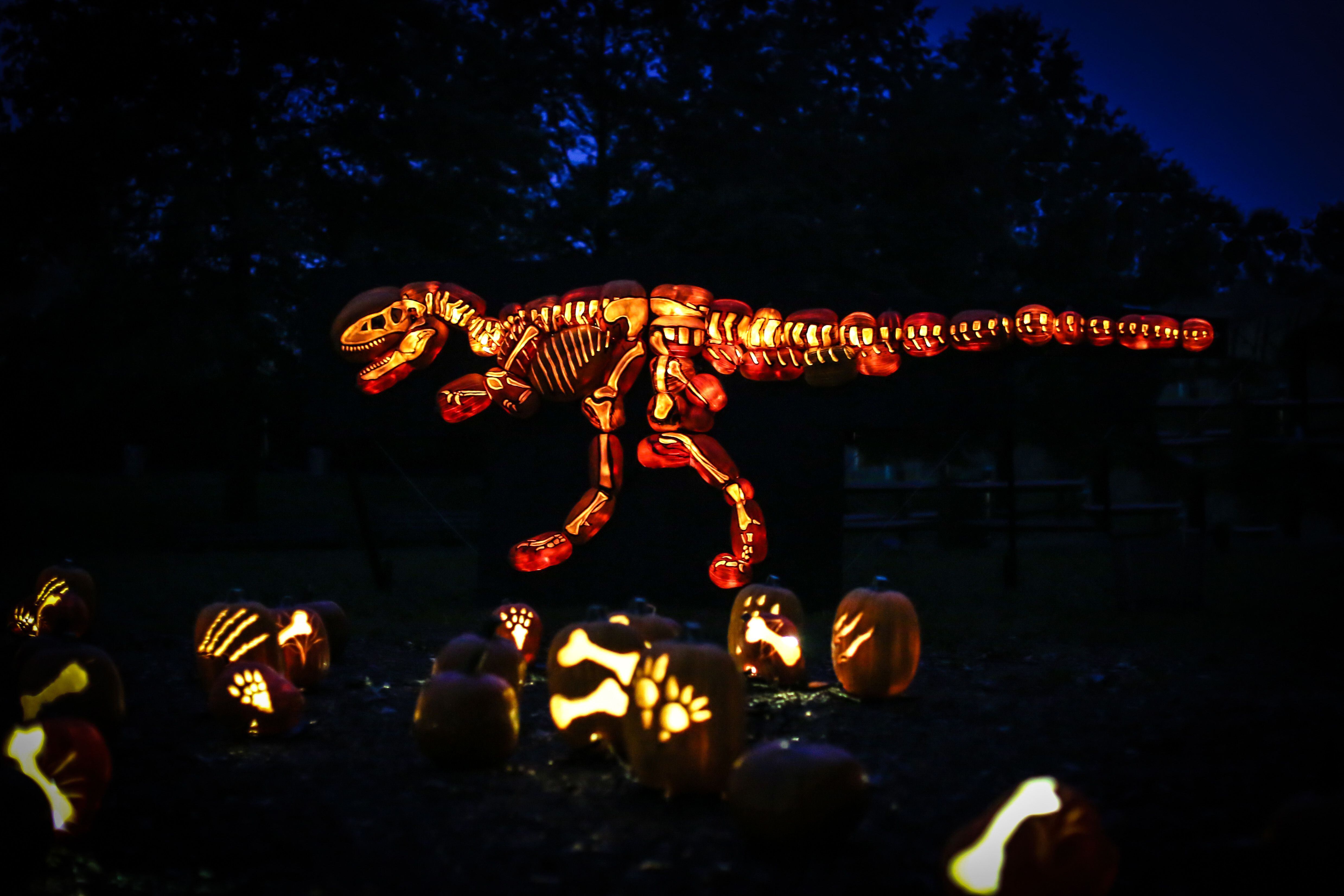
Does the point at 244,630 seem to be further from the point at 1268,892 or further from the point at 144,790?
the point at 1268,892

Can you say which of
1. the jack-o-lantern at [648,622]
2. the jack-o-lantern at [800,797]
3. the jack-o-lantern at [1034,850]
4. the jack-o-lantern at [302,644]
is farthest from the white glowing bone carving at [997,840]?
the jack-o-lantern at [302,644]

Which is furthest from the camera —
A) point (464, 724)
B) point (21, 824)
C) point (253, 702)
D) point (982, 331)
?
point (982, 331)

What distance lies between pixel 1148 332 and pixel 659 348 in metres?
4.26

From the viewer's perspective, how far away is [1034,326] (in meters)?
9.38

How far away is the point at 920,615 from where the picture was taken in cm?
1091

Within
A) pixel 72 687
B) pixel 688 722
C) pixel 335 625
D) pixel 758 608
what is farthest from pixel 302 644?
pixel 688 722

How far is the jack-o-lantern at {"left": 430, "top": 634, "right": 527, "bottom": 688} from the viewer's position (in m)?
5.79

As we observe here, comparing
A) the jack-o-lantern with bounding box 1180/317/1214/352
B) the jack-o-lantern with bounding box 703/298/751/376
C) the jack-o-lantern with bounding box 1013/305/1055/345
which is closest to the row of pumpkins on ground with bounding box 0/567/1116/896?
the jack-o-lantern with bounding box 703/298/751/376

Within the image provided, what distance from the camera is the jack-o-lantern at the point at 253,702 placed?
5.66m

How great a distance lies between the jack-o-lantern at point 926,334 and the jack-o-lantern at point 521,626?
412cm

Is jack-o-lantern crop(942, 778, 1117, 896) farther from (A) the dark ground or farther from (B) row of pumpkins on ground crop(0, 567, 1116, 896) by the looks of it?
(A) the dark ground

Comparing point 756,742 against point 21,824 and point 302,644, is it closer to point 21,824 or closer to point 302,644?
point 302,644

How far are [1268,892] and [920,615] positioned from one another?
757 centimetres

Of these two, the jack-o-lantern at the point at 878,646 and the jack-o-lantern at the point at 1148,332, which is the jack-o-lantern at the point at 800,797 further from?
the jack-o-lantern at the point at 1148,332
